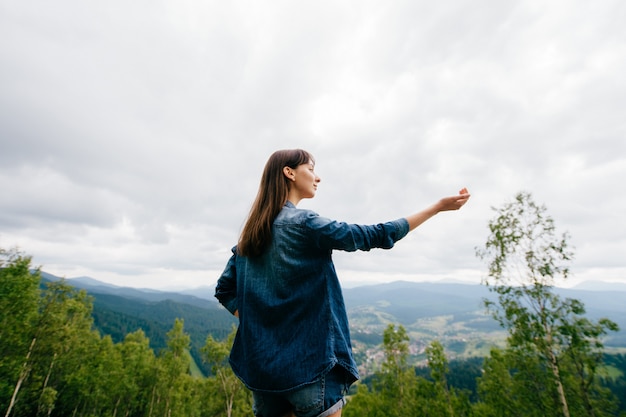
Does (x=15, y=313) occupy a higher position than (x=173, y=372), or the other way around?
(x=15, y=313)

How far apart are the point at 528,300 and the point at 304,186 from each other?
13.7m

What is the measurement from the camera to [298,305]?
1.67 metres

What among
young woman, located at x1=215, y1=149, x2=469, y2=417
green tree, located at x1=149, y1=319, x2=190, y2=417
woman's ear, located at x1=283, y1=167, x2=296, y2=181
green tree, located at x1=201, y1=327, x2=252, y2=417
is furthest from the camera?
green tree, located at x1=149, y1=319, x2=190, y2=417

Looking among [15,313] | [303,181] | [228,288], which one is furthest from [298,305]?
[15,313]

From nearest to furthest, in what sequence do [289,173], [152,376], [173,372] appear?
1. [289,173]
2. [173,372]
3. [152,376]

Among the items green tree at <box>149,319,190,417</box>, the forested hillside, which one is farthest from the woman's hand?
green tree at <box>149,319,190,417</box>

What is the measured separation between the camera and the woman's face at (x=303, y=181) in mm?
2209

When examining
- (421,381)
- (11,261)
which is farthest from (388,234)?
(11,261)

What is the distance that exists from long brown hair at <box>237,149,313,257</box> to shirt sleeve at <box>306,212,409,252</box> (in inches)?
13.6

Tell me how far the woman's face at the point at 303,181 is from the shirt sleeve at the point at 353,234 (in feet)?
1.72

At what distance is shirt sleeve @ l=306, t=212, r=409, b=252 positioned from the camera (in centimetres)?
159

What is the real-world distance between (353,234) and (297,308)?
0.58 meters

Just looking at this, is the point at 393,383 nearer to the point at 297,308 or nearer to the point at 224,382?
the point at 224,382

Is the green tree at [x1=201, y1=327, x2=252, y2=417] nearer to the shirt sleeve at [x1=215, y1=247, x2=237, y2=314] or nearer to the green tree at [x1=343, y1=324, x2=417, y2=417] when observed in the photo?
the green tree at [x1=343, y1=324, x2=417, y2=417]
